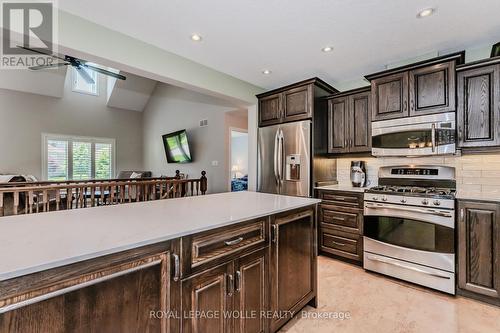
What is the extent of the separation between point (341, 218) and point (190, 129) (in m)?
4.60

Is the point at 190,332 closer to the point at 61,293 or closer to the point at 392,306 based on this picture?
the point at 61,293

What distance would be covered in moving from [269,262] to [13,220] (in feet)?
4.88

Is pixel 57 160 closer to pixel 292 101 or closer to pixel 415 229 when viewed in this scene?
pixel 292 101

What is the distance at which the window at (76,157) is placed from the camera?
21.1 ft

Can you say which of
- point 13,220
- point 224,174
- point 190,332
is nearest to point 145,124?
point 224,174

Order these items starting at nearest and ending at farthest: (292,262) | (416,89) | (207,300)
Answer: (207,300)
(292,262)
(416,89)

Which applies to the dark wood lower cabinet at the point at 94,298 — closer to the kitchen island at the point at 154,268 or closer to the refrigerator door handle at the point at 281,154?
the kitchen island at the point at 154,268

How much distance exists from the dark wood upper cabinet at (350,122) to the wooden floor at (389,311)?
170cm

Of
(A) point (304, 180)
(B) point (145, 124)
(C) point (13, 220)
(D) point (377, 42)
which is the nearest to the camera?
(C) point (13, 220)

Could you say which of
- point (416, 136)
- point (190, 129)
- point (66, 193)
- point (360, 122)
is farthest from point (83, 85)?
point (416, 136)

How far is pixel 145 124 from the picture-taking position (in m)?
8.08

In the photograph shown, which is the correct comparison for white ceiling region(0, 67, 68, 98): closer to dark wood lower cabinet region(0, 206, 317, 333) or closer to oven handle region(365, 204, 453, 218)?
dark wood lower cabinet region(0, 206, 317, 333)

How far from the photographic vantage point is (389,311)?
2.03m

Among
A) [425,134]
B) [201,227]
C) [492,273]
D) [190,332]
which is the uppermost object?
[425,134]
